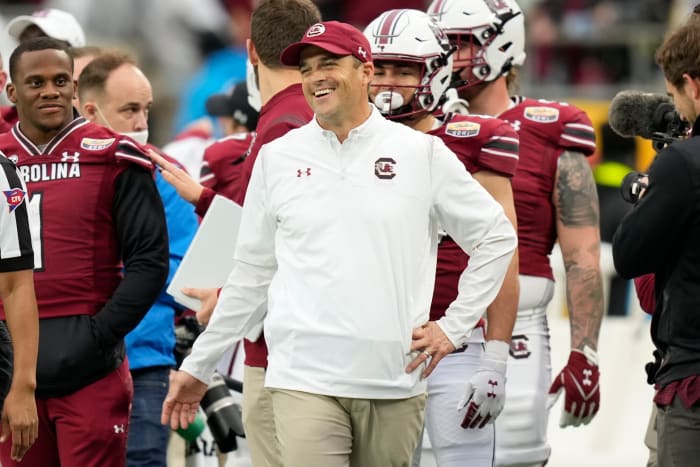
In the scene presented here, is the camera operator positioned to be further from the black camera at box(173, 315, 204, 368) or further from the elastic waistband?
the black camera at box(173, 315, 204, 368)

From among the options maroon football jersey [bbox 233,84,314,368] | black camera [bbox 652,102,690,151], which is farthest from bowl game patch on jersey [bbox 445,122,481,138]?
black camera [bbox 652,102,690,151]

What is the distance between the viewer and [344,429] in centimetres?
517

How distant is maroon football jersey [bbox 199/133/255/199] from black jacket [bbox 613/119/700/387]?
265 cm

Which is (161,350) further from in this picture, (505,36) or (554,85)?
(554,85)

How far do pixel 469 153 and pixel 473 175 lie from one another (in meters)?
0.08

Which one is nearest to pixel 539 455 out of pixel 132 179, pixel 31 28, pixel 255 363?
pixel 255 363

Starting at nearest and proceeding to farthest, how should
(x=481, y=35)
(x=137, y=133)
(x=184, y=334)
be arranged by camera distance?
(x=481, y=35), (x=137, y=133), (x=184, y=334)

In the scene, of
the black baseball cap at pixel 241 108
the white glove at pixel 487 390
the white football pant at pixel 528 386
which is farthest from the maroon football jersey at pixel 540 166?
the black baseball cap at pixel 241 108

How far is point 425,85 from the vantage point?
598 centimetres

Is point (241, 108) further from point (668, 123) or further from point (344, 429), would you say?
point (344, 429)

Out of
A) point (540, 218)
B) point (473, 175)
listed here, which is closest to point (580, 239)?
point (540, 218)

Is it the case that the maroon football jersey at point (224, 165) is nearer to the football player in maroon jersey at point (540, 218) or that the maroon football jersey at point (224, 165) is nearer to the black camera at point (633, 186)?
the football player in maroon jersey at point (540, 218)

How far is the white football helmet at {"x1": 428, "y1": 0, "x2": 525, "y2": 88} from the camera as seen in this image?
22.2ft

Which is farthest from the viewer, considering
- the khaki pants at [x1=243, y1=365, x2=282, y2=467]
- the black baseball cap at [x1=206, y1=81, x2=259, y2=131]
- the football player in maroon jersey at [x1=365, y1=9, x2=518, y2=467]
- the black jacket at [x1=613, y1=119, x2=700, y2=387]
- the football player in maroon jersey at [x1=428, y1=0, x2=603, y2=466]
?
the black baseball cap at [x1=206, y1=81, x2=259, y2=131]
